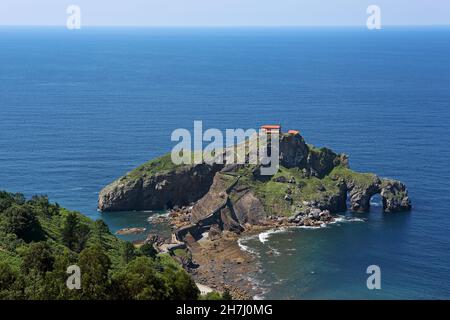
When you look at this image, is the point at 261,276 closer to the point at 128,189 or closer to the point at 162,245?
the point at 162,245

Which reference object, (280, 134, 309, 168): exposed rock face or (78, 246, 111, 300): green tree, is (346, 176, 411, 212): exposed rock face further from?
(78, 246, 111, 300): green tree

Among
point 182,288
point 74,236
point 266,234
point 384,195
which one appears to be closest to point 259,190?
point 266,234

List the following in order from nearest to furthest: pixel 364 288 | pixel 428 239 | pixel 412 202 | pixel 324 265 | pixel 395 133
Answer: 1. pixel 364 288
2. pixel 324 265
3. pixel 428 239
4. pixel 412 202
5. pixel 395 133

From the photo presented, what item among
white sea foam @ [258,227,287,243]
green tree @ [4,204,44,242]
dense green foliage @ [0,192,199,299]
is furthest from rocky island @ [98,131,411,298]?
dense green foliage @ [0,192,199,299]

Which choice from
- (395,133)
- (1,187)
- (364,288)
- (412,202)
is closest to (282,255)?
(364,288)

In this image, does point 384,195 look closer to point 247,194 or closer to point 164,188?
point 247,194
